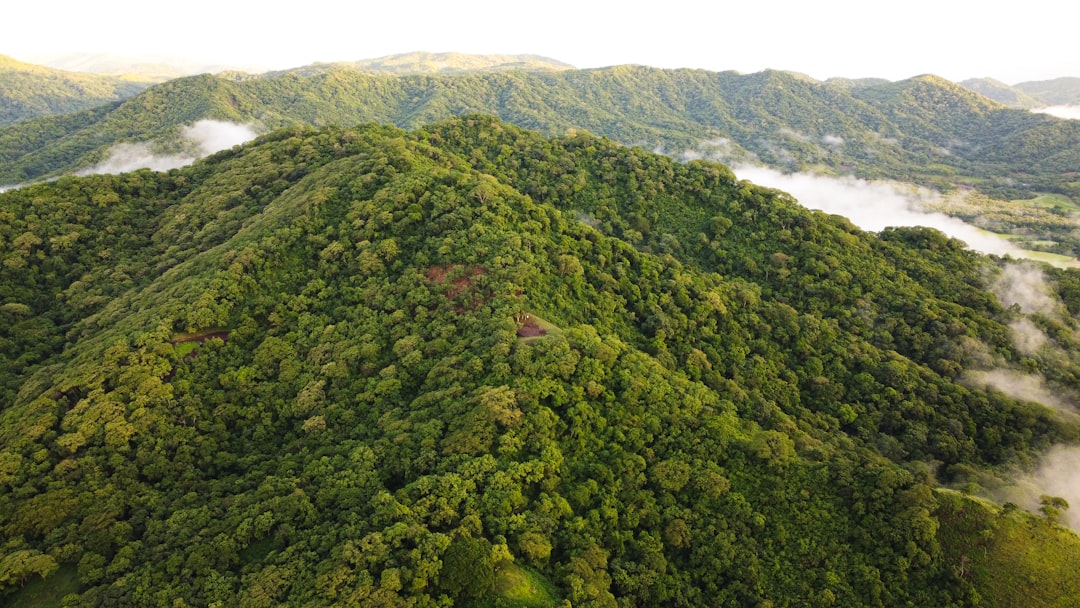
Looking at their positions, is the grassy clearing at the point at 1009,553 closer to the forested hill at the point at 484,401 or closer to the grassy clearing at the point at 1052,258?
the forested hill at the point at 484,401

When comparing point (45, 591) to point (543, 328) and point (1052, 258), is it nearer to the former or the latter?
point (543, 328)

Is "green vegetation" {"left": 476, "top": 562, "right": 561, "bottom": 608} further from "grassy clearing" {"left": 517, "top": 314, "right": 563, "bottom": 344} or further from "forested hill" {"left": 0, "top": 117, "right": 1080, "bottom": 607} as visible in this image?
"grassy clearing" {"left": 517, "top": 314, "right": 563, "bottom": 344}

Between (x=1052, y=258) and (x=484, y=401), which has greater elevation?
(x=484, y=401)

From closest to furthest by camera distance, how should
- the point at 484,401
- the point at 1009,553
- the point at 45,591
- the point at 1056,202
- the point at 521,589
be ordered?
the point at 521,589 → the point at 45,591 → the point at 1009,553 → the point at 484,401 → the point at 1056,202

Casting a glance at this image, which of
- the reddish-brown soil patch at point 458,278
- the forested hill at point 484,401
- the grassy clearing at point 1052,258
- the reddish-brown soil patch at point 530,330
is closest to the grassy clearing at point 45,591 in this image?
the forested hill at point 484,401

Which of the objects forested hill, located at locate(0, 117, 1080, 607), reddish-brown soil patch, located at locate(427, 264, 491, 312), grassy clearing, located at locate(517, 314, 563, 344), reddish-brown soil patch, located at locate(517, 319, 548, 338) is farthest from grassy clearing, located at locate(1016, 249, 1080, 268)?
reddish-brown soil patch, located at locate(427, 264, 491, 312)

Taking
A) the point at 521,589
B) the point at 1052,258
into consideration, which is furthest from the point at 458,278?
the point at 1052,258
